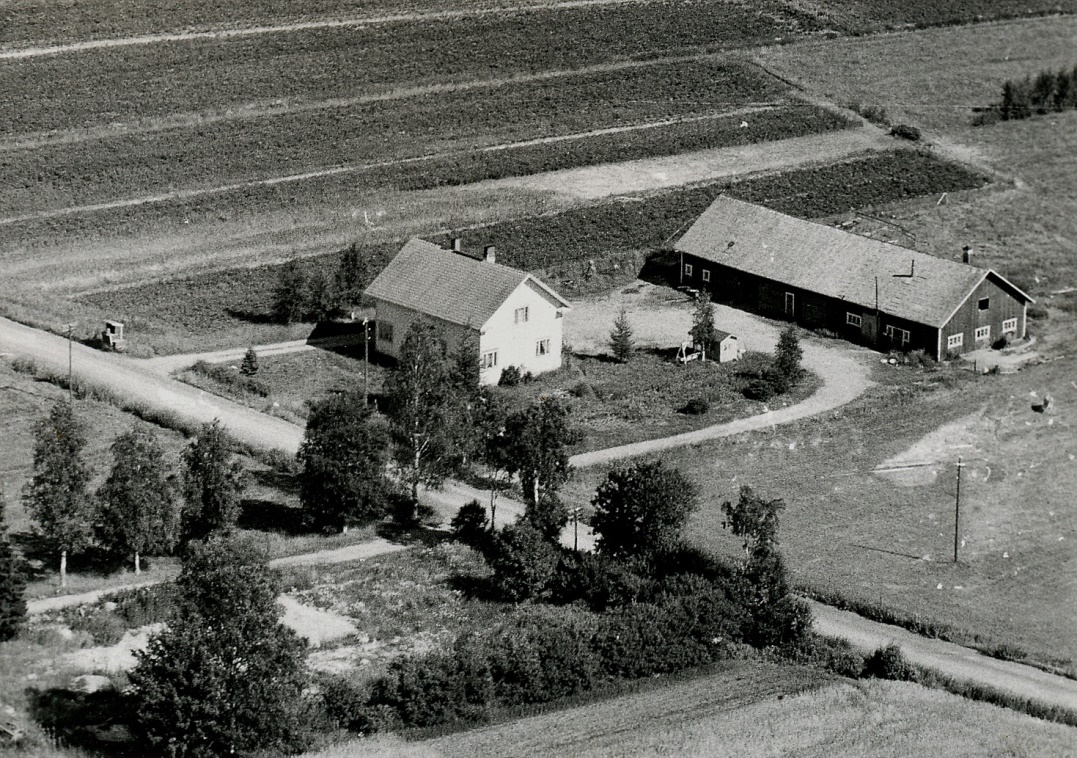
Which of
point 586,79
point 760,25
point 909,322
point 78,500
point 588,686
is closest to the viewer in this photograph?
point 588,686

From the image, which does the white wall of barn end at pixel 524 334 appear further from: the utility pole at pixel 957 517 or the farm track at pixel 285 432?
the utility pole at pixel 957 517

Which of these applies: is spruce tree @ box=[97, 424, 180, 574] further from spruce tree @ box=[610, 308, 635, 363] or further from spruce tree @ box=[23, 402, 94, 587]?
spruce tree @ box=[610, 308, 635, 363]

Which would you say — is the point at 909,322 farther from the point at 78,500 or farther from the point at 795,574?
the point at 78,500

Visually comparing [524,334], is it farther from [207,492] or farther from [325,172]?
[325,172]

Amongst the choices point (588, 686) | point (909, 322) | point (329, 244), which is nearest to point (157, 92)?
point (329, 244)

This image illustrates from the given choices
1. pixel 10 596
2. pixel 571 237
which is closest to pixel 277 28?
pixel 571 237

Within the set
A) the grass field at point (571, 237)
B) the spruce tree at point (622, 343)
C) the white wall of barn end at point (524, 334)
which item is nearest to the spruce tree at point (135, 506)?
the white wall of barn end at point (524, 334)

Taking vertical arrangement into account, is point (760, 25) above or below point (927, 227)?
above
